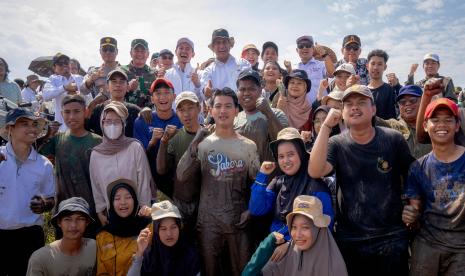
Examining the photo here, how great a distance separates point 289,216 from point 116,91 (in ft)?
12.7

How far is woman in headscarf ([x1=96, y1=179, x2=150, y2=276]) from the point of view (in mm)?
4570

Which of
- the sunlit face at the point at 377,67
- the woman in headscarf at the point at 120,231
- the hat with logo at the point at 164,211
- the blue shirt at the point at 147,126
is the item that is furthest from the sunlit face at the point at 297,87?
the woman in headscarf at the point at 120,231

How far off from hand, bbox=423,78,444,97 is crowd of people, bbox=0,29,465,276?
14mm

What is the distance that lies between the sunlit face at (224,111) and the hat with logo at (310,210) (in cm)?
145

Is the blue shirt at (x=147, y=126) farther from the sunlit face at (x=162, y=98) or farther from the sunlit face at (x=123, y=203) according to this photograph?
the sunlit face at (x=123, y=203)

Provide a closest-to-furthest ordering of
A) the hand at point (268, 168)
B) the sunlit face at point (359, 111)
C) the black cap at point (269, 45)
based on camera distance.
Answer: the sunlit face at point (359, 111), the hand at point (268, 168), the black cap at point (269, 45)

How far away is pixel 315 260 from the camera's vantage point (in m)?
3.69

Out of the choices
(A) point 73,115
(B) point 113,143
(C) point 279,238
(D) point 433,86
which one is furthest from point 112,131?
(D) point 433,86

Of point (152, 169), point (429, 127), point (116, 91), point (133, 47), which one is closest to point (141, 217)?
point (152, 169)

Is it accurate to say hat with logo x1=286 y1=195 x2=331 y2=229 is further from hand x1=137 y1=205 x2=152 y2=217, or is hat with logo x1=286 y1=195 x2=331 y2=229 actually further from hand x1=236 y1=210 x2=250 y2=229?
hand x1=137 y1=205 x2=152 y2=217

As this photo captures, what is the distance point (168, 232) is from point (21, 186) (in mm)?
2122

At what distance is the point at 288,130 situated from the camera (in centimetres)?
431

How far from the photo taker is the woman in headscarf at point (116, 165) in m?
5.05

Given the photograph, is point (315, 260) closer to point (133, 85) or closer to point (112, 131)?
point (112, 131)
